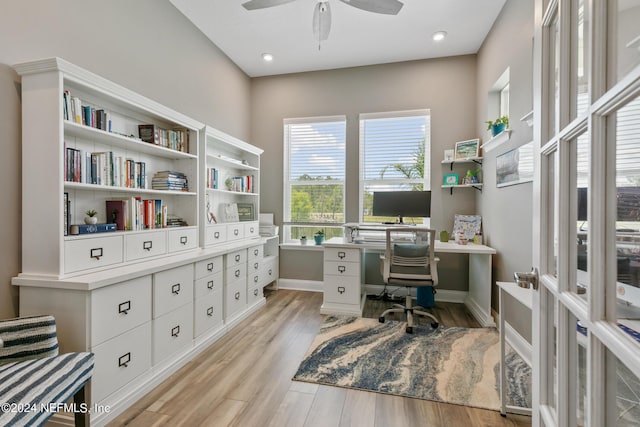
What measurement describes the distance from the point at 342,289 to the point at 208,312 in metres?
1.37

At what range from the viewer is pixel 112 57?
2.17 m

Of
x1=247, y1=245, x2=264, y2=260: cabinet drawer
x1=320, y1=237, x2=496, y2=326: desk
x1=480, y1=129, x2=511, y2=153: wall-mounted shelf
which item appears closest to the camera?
x1=480, y1=129, x2=511, y2=153: wall-mounted shelf

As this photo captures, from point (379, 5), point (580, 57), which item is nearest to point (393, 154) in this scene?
point (379, 5)

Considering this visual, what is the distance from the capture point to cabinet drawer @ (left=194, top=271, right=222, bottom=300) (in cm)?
237

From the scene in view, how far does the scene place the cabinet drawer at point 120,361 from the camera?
1.54 meters

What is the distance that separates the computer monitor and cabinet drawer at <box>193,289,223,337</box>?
202cm

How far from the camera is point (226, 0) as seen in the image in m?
2.70

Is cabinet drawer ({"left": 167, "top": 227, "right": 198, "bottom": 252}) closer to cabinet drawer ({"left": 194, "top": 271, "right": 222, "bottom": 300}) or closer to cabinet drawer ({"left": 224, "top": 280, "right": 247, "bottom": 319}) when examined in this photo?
cabinet drawer ({"left": 194, "top": 271, "right": 222, "bottom": 300})

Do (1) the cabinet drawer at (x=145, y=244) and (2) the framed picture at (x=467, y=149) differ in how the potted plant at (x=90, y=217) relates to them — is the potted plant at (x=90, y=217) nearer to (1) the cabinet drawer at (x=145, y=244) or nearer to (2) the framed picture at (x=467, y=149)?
(1) the cabinet drawer at (x=145, y=244)

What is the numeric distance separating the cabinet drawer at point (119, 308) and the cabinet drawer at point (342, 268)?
178 cm

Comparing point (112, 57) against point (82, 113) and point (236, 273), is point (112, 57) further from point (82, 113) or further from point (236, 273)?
point (236, 273)

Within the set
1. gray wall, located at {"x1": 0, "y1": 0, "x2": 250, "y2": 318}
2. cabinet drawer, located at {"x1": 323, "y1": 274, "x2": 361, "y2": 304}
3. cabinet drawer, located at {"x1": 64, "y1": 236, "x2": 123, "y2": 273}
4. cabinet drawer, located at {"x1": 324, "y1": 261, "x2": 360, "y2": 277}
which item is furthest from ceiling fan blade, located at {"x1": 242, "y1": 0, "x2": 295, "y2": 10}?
cabinet drawer, located at {"x1": 323, "y1": 274, "x2": 361, "y2": 304}

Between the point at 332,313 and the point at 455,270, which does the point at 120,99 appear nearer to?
the point at 332,313

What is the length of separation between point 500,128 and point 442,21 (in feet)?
4.14
